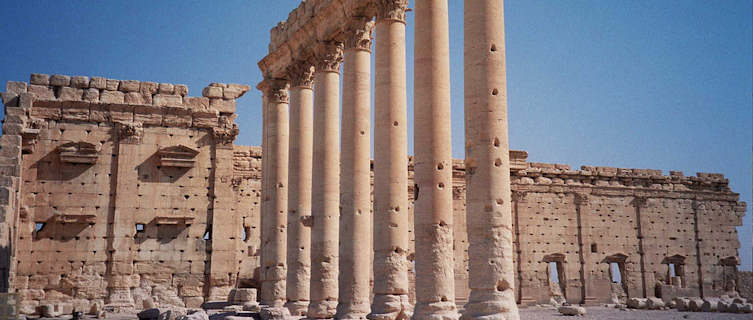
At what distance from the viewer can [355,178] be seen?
1903cm

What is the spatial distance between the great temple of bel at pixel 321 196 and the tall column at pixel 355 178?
1.7 inches

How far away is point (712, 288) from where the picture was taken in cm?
3928

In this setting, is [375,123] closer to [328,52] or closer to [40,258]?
[328,52]

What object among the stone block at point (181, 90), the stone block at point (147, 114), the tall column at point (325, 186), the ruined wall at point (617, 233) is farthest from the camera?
the ruined wall at point (617, 233)

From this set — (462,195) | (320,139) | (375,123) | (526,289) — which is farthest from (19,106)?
(526,289)

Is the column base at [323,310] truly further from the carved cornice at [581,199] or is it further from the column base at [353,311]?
the carved cornice at [581,199]

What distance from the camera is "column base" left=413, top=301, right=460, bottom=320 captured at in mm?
15023

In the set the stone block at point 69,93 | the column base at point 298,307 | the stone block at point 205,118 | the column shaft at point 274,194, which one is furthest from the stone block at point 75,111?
the column base at point 298,307

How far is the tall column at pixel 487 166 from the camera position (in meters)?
13.9

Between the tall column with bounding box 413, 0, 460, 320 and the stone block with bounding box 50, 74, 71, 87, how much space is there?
47.1 feet

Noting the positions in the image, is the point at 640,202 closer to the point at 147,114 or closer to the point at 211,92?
the point at 211,92

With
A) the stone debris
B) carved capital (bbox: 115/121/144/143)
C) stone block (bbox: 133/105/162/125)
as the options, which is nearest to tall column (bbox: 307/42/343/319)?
stone block (bbox: 133/105/162/125)

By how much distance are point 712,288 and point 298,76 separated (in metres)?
27.6

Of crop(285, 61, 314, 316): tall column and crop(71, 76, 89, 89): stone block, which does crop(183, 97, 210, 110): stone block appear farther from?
crop(285, 61, 314, 316): tall column
